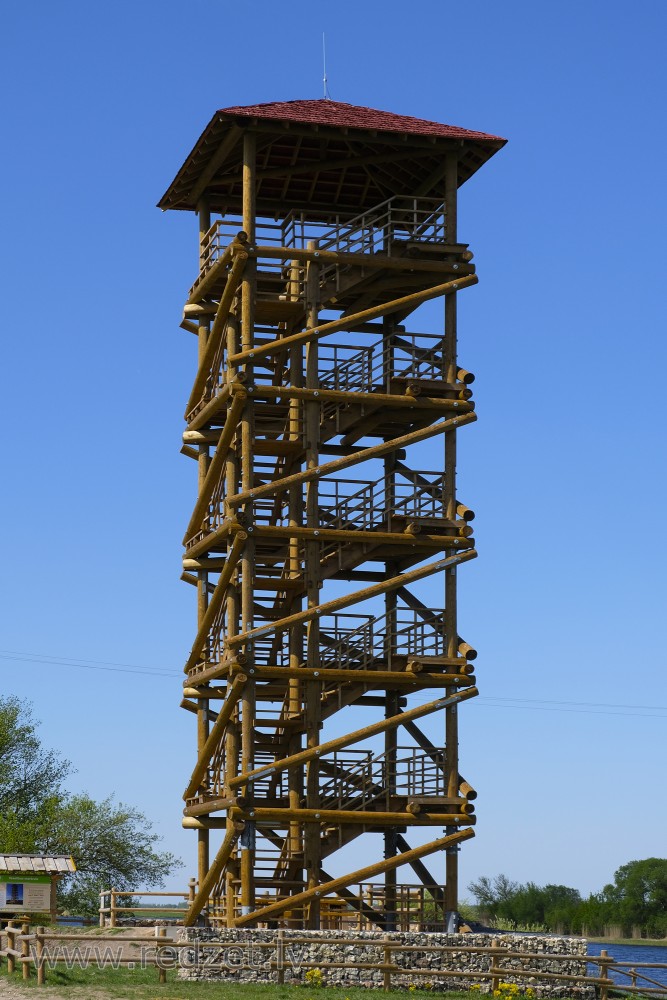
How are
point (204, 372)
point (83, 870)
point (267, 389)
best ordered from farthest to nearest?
Result: point (83, 870), point (204, 372), point (267, 389)

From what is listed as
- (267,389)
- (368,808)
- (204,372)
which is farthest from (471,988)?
(204,372)

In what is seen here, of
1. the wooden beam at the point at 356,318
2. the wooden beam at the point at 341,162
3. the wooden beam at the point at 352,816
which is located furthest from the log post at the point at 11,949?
the wooden beam at the point at 341,162

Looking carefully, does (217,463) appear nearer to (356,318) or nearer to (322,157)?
(356,318)

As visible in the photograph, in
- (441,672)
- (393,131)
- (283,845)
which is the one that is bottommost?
(283,845)

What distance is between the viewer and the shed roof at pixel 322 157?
159 ft

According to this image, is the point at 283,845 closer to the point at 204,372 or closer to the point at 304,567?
the point at 304,567

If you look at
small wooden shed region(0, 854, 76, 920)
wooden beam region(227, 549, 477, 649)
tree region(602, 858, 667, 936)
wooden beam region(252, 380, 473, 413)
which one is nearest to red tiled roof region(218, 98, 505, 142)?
wooden beam region(252, 380, 473, 413)

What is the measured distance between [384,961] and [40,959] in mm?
7068

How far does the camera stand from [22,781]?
79.8 meters

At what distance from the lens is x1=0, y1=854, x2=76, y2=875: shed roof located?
2089 inches

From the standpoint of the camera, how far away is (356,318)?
48.2 m

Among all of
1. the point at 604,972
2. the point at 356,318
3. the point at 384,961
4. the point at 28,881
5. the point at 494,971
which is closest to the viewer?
the point at 494,971

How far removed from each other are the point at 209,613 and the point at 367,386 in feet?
21.6

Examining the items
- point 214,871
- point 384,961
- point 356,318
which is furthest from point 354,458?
point 384,961
